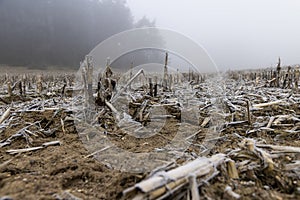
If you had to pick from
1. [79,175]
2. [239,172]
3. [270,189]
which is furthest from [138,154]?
[270,189]

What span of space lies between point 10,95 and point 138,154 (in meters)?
5.03

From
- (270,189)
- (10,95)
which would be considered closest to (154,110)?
(270,189)

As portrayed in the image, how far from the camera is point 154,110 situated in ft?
11.1

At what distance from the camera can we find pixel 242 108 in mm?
3520

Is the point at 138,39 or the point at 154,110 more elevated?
the point at 138,39

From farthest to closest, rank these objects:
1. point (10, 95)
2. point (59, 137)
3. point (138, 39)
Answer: point (10, 95), point (138, 39), point (59, 137)

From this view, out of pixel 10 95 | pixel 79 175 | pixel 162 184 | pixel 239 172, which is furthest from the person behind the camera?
pixel 10 95

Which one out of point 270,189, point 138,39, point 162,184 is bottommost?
point 270,189

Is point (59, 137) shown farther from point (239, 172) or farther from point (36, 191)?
point (239, 172)

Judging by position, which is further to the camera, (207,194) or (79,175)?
(79,175)

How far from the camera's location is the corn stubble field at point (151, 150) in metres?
1.32

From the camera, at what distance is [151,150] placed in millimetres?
2219

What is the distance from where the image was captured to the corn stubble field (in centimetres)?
132

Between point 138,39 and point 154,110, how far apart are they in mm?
2262
